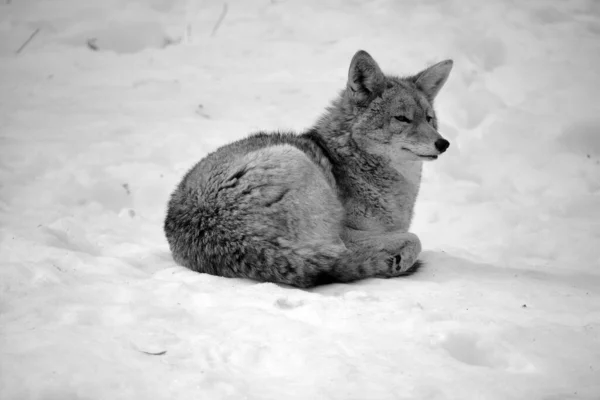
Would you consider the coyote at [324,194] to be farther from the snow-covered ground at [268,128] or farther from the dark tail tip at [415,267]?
the snow-covered ground at [268,128]

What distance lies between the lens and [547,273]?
5.46 metres

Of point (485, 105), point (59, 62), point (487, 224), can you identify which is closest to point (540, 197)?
point (487, 224)

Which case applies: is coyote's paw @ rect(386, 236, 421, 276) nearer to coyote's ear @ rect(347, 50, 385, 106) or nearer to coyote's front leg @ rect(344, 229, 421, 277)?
coyote's front leg @ rect(344, 229, 421, 277)

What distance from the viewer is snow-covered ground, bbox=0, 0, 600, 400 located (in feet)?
10.9

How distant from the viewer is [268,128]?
866cm

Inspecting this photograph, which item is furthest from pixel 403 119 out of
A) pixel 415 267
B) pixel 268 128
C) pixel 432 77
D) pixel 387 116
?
pixel 268 128

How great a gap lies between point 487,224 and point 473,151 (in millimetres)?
1556

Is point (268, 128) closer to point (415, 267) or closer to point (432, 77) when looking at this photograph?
point (432, 77)

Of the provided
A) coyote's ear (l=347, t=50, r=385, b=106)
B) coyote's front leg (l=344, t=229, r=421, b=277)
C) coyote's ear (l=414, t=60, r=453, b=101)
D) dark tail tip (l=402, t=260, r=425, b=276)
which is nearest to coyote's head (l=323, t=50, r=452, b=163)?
coyote's ear (l=347, t=50, r=385, b=106)

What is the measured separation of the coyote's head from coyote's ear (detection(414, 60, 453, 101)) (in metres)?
0.24

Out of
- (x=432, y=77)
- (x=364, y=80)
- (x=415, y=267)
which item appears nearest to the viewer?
(x=415, y=267)

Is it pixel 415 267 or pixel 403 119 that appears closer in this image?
pixel 415 267

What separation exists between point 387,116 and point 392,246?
1.25 m

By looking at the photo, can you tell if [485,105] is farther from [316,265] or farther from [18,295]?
[18,295]
